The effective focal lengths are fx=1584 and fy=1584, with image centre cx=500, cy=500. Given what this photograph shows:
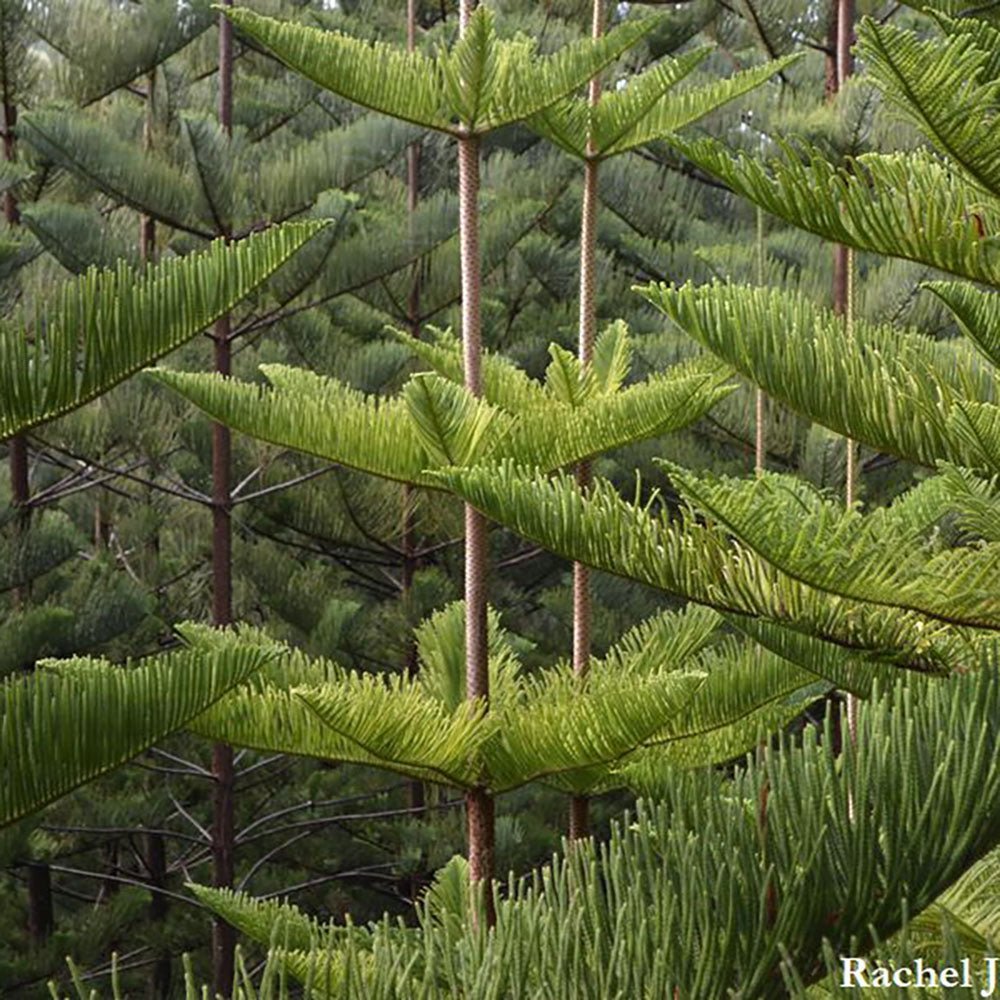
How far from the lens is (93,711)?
246cm

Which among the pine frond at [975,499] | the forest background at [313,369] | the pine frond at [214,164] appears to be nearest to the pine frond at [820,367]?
the pine frond at [975,499]

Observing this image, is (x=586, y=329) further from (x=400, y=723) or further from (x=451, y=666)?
(x=400, y=723)

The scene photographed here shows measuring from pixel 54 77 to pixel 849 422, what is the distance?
5458mm

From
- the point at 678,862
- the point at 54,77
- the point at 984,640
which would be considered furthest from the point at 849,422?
the point at 54,77

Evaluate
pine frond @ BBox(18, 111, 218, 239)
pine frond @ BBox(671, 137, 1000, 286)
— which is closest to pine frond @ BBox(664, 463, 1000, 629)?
pine frond @ BBox(671, 137, 1000, 286)

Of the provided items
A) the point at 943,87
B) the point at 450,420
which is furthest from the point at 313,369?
the point at 943,87

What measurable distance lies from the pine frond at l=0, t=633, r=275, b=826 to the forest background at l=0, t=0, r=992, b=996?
2.06 meters

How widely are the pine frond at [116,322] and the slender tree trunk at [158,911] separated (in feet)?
14.6

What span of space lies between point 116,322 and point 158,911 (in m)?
5.10

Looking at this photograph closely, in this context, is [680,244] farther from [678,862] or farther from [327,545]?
[678,862]

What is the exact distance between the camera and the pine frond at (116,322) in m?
2.52

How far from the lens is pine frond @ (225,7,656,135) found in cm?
238

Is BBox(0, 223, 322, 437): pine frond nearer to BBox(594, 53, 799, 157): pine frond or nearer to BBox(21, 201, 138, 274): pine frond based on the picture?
BBox(594, 53, 799, 157): pine frond

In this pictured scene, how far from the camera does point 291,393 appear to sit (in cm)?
261
